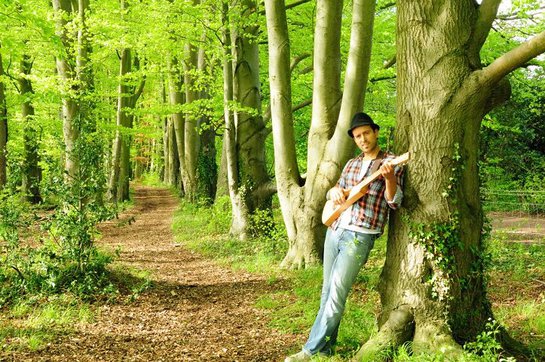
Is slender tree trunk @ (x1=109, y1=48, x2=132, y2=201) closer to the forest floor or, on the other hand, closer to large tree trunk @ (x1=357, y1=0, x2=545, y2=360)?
the forest floor

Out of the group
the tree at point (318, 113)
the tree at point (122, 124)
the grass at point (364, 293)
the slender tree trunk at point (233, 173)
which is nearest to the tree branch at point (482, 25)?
the grass at point (364, 293)

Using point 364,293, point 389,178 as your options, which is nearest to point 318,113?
point 364,293

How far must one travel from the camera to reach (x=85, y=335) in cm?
533

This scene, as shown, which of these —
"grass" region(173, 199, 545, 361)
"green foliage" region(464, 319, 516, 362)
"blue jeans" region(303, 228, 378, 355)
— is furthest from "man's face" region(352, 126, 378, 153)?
"green foliage" region(464, 319, 516, 362)

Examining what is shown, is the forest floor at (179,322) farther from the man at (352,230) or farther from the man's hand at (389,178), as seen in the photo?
the man's hand at (389,178)

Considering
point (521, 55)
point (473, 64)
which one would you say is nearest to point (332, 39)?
point (473, 64)

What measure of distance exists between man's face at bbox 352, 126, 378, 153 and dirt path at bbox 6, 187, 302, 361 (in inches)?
84.4

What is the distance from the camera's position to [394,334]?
387cm

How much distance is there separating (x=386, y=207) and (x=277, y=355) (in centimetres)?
184

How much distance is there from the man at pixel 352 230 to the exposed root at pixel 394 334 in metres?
0.33

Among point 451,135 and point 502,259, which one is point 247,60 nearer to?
point 502,259

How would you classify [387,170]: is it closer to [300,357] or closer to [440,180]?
[440,180]

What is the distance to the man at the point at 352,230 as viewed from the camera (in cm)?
389

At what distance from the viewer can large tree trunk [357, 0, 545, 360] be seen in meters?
3.73
